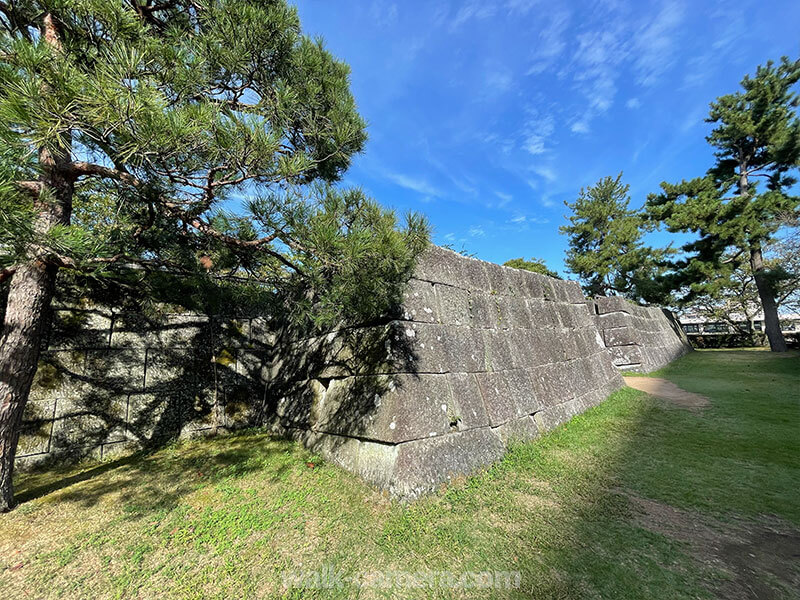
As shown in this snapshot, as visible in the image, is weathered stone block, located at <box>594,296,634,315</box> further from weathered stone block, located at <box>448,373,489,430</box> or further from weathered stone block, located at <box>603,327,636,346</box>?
weathered stone block, located at <box>448,373,489,430</box>

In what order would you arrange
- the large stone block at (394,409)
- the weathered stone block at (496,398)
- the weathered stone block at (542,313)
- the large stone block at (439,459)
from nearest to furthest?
1. the large stone block at (439,459)
2. the large stone block at (394,409)
3. the weathered stone block at (496,398)
4. the weathered stone block at (542,313)

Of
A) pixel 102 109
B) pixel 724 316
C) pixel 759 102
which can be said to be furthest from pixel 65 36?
pixel 724 316

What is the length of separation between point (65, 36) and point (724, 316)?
92.1ft

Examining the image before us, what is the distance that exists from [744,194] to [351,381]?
19311mm

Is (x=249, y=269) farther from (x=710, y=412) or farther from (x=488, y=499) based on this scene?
(x=710, y=412)

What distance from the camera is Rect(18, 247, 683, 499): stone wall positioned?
299cm

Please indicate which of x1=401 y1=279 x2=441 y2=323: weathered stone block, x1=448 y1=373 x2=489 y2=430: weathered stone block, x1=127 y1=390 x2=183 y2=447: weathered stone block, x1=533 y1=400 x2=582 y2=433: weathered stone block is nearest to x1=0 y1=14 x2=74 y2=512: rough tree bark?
x1=127 y1=390 x2=183 y2=447: weathered stone block

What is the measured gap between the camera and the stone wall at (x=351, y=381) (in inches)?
118

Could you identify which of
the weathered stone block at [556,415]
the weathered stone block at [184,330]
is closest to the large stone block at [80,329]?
the weathered stone block at [184,330]

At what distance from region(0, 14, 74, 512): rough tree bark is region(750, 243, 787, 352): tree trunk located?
19937 mm

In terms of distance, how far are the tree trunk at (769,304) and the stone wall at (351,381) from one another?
14275 mm

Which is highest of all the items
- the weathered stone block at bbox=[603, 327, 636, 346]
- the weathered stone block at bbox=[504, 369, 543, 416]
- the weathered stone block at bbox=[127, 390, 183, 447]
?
the weathered stone block at bbox=[603, 327, 636, 346]

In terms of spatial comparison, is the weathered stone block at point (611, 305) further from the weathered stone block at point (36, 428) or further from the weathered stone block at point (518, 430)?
the weathered stone block at point (36, 428)

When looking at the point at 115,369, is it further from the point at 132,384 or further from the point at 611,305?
the point at 611,305
